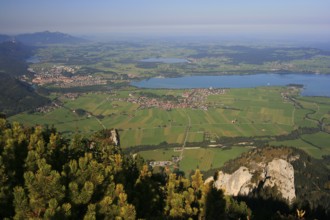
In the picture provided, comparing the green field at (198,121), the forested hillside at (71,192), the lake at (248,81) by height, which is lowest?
the green field at (198,121)

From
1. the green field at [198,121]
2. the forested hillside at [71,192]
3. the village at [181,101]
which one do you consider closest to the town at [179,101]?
the village at [181,101]

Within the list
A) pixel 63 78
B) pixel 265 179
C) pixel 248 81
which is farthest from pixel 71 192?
pixel 248 81

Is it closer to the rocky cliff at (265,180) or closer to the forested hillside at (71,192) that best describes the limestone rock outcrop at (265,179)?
the rocky cliff at (265,180)

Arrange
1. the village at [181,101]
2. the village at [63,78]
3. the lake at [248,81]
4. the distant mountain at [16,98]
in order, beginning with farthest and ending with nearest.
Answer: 1. the lake at [248,81]
2. the village at [63,78]
3. the village at [181,101]
4. the distant mountain at [16,98]

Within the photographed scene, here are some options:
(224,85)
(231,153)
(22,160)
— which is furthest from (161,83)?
(22,160)

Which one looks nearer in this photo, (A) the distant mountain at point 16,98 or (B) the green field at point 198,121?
(B) the green field at point 198,121
